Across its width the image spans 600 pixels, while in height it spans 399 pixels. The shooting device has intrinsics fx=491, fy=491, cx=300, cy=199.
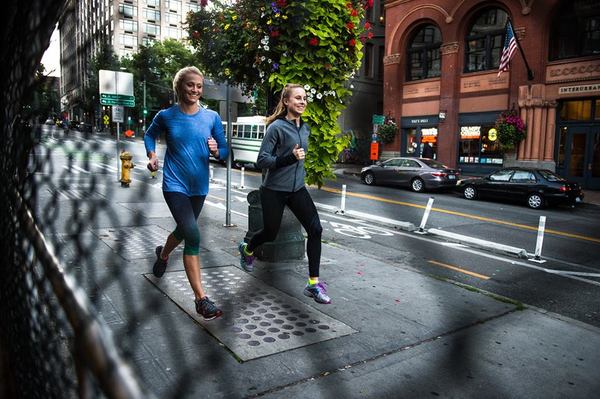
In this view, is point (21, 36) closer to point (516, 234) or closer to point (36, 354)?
point (36, 354)

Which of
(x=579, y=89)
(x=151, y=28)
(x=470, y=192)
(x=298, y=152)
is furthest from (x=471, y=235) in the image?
(x=579, y=89)

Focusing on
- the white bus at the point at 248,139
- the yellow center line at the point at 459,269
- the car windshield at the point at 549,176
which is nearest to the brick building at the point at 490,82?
the car windshield at the point at 549,176

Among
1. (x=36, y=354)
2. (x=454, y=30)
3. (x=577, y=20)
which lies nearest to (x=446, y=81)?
(x=454, y=30)

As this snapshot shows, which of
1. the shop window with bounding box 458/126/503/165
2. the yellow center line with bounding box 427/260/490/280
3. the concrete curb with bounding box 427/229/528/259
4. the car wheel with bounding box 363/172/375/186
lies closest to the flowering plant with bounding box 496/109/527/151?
A: the shop window with bounding box 458/126/503/165

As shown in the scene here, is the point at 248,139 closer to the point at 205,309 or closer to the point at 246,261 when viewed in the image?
the point at 246,261

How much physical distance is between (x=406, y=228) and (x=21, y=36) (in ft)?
27.4

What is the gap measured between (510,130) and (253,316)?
59.3ft

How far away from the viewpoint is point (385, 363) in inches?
118

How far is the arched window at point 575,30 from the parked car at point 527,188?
22.2ft

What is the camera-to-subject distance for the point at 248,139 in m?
23.4

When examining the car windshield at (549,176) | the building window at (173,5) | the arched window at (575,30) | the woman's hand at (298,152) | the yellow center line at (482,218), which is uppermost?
the arched window at (575,30)

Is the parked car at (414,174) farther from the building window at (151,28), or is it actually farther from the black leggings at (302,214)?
the building window at (151,28)

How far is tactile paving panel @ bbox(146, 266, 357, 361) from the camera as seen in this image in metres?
3.15

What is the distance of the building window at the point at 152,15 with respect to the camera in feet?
3.74
